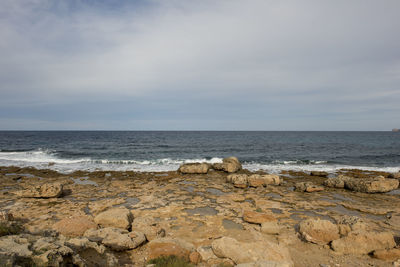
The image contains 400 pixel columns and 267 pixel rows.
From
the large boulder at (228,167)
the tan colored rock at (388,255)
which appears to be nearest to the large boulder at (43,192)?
the large boulder at (228,167)

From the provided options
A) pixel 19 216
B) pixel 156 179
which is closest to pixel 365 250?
pixel 19 216

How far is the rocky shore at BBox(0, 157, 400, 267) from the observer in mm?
5523

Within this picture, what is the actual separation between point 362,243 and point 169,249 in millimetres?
5777

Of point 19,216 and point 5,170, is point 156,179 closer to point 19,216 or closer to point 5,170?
point 19,216

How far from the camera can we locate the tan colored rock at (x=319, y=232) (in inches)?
269

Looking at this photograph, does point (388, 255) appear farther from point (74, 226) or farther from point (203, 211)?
point (74, 226)

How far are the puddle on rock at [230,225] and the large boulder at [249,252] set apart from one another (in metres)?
2.11

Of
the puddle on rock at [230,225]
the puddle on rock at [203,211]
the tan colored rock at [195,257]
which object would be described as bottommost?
the puddle on rock at [203,211]

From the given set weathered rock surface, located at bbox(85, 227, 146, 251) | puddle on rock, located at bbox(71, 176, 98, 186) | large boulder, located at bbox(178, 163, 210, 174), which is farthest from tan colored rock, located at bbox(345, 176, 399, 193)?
puddle on rock, located at bbox(71, 176, 98, 186)

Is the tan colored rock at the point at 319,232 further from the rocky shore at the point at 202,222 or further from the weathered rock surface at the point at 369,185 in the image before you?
the weathered rock surface at the point at 369,185

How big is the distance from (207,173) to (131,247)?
14060 millimetres

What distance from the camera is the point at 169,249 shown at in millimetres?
5746

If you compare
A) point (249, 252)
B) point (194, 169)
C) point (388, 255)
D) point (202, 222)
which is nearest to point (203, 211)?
point (202, 222)

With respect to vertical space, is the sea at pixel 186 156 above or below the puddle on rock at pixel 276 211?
below
